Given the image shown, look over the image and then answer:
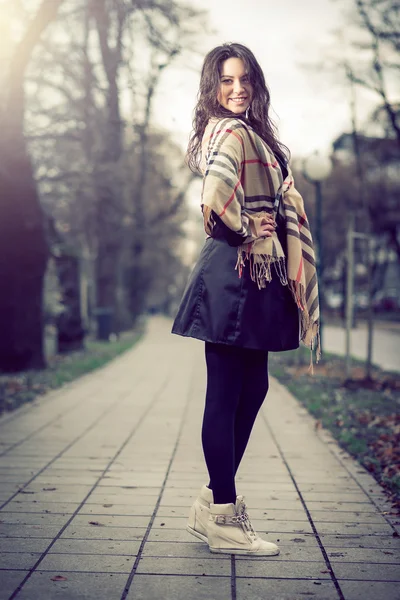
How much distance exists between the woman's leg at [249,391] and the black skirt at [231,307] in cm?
15

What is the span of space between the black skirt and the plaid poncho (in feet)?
0.17

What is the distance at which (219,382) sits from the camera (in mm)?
3020

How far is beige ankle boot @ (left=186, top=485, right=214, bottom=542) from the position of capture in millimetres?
3170

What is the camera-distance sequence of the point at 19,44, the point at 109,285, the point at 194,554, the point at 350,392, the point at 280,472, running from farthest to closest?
1. the point at 109,285
2. the point at 19,44
3. the point at 350,392
4. the point at 280,472
5. the point at 194,554

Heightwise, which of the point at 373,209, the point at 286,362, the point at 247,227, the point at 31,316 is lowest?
the point at 286,362

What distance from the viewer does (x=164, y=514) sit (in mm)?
3705

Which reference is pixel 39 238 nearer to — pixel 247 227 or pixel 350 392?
pixel 350 392

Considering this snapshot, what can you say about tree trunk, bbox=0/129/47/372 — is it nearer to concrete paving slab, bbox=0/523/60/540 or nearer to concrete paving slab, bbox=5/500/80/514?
concrete paving slab, bbox=5/500/80/514

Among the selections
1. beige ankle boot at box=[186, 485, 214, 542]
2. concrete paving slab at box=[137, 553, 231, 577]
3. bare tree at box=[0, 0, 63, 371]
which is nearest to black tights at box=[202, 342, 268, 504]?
beige ankle boot at box=[186, 485, 214, 542]

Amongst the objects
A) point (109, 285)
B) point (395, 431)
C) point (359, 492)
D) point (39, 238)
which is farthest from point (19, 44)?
point (109, 285)

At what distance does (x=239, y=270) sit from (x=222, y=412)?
1.89ft

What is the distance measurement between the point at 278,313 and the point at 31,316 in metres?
8.90

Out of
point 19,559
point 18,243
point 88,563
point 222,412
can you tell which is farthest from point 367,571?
point 18,243

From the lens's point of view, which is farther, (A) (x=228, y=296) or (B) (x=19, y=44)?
(B) (x=19, y=44)
